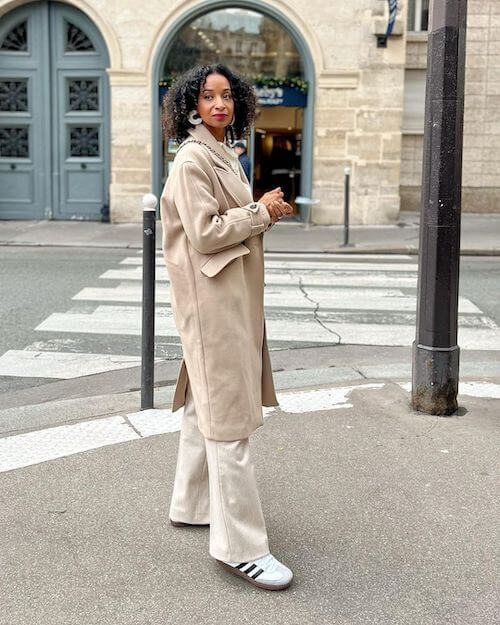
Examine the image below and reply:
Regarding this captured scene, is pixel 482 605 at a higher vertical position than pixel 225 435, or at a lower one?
lower

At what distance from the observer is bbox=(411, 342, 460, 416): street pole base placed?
16.3 feet

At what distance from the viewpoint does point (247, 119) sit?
334 cm

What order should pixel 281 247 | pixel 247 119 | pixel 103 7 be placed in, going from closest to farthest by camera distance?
pixel 247 119 → pixel 281 247 → pixel 103 7

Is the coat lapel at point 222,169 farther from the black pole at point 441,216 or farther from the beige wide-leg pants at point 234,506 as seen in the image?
the black pole at point 441,216

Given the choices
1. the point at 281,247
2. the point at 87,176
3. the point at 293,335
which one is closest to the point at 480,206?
the point at 281,247

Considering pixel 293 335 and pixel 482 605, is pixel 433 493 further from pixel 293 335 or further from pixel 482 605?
pixel 293 335

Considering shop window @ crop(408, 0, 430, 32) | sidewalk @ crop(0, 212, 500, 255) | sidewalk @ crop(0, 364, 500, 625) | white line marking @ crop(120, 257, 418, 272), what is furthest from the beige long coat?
shop window @ crop(408, 0, 430, 32)

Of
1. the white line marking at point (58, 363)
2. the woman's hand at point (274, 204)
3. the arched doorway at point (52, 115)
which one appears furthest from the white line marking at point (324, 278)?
the woman's hand at point (274, 204)

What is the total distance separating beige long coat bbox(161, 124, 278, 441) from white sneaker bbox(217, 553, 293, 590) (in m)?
0.47

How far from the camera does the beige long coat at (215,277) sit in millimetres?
2992

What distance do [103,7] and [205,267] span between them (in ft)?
50.4

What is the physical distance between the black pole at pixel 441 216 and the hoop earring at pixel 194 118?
6.93 feet

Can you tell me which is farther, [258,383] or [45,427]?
[45,427]

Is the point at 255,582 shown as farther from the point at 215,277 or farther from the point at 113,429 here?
the point at 113,429
